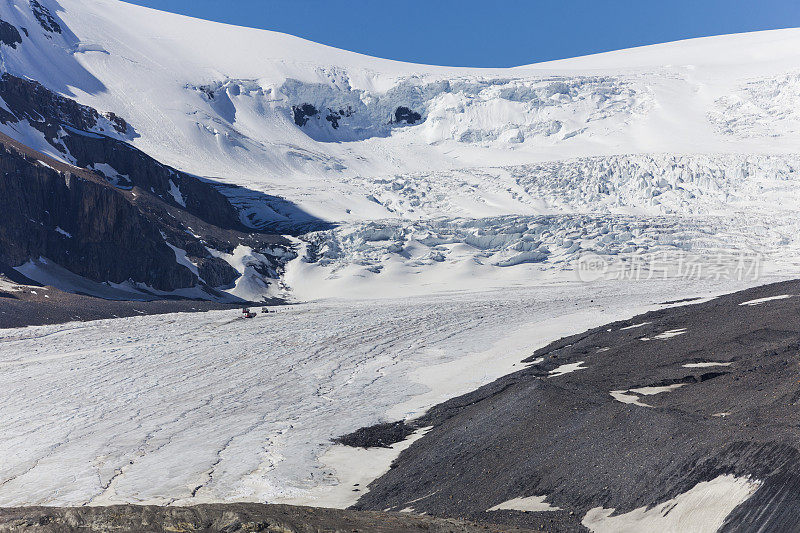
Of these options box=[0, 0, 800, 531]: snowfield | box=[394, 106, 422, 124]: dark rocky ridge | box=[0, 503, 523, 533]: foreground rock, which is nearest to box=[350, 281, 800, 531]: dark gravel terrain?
box=[0, 0, 800, 531]: snowfield

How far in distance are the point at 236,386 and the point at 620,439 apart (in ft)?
46.4

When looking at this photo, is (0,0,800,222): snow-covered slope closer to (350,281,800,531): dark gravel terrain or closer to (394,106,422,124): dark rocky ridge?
(394,106,422,124): dark rocky ridge

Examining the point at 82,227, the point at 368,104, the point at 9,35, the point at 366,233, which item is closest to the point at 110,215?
the point at 82,227

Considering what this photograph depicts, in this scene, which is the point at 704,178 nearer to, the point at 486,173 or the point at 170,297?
the point at 486,173

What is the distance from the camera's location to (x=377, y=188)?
67375mm

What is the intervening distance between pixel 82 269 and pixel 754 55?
8185 cm

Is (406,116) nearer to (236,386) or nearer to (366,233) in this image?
(366,233)

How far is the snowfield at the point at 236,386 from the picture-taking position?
1421cm

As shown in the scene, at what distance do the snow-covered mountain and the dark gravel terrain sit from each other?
31.9 metres

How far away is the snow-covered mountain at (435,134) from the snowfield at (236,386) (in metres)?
14.1

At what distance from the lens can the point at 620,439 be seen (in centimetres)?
1123

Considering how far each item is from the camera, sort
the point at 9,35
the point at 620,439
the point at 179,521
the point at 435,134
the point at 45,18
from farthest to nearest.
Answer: the point at 435,134 < the point at 45,18 < the point at 9,35 < the point at 620,439 < the point at 179,521

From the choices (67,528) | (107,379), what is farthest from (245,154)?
(67,528)

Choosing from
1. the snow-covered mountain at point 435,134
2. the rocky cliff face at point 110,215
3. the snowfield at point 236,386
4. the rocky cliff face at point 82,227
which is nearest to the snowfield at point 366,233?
the snowfield at point 236,386
